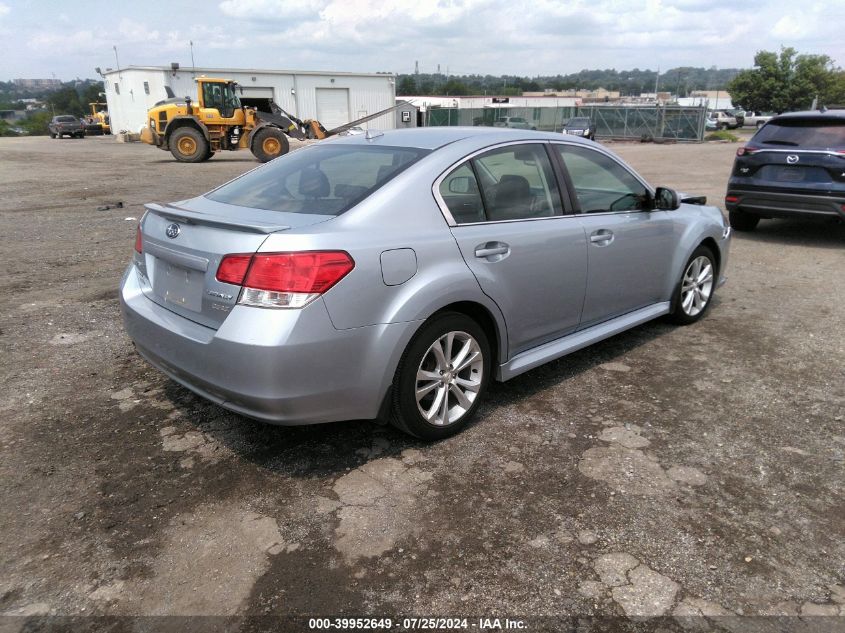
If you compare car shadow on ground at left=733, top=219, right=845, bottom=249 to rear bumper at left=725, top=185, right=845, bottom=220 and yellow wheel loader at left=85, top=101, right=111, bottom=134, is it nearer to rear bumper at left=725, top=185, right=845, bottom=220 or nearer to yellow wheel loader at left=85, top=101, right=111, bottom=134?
rear bumper at left=725, top=185, right=845, bottom=220

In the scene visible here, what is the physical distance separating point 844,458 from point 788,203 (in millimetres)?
5656

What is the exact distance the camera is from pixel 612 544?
8.77ft

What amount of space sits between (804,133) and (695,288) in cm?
414

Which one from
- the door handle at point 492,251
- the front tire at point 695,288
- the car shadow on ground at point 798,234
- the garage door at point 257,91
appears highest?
the garage door at point 257,91

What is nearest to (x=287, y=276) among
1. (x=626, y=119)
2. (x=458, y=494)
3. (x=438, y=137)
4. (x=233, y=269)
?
(x=233, y=269)

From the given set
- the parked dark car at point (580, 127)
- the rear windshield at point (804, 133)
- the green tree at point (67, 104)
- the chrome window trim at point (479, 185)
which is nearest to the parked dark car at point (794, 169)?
the rear windshield at point (804, 133)

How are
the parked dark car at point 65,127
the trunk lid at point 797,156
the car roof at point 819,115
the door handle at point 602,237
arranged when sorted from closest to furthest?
the door handle at point 602,237 → the trunk lid at point 797,156 → the car roof at point 819,115 → the parked dark car at point 65,127

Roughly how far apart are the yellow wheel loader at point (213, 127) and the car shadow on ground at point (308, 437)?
19.0m

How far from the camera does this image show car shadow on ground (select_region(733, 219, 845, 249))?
28.8ft

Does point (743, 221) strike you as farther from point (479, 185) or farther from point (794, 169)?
point (479, 185)

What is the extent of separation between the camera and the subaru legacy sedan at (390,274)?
2814 mm

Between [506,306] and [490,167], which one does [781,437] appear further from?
[490,167]

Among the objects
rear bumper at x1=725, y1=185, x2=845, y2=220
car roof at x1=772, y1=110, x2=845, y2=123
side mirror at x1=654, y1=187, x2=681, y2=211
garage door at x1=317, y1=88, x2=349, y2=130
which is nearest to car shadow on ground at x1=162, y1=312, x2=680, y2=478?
side mirror at x1=654, y1=187, x2=681, y2=211

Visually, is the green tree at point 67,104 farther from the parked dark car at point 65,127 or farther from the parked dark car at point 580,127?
the parked dark car at point 580,127
